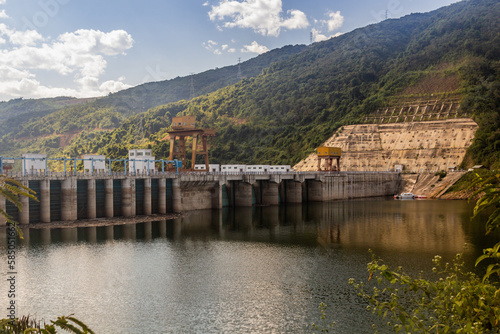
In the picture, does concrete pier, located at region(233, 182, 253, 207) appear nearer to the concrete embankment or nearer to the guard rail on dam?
the guard rail on dam

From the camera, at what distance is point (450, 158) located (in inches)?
4609

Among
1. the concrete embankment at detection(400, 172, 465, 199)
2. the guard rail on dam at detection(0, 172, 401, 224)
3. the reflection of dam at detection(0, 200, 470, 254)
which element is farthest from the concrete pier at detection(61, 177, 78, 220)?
the concrete embankment at detection(400, 172, 465, 199)

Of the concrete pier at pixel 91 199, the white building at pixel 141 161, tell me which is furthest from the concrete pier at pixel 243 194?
the concrete pier at pixel 91 199

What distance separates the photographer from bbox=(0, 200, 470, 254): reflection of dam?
48906mm

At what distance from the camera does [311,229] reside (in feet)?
194

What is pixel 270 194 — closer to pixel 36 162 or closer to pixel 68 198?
pixel 68 198

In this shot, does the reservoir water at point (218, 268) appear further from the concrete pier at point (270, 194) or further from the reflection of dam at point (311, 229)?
the concrete pier at point (270, 194)

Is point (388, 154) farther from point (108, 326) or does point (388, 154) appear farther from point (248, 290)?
point (108, 326)

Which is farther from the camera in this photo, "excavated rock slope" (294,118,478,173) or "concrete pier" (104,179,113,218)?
"excavated rock slope" (294,118,478,173)

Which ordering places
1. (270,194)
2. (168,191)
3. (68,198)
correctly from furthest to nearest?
(270,194), (168,191), (68,198)

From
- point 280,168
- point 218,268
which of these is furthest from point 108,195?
point 280,168

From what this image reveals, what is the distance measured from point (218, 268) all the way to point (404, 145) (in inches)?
4049

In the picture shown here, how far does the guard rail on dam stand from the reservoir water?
6.24m

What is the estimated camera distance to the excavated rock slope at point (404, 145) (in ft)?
390
